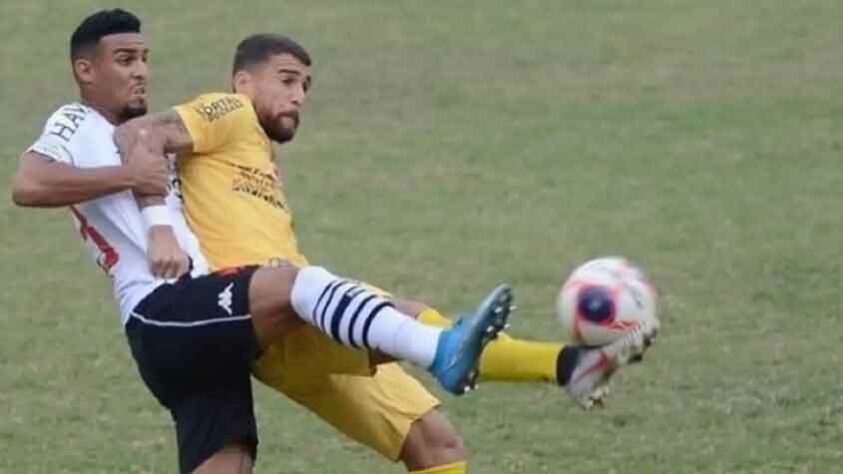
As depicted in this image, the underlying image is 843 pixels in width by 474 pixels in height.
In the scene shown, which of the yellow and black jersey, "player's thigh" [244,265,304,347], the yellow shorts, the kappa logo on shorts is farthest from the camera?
the yellow and black jersey

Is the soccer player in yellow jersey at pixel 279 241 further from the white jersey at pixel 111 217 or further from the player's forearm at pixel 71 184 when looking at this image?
the player's forearm at pixel 71 184

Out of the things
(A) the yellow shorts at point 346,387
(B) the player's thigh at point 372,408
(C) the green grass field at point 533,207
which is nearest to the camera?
(A) the yellow shorts at point 346,387

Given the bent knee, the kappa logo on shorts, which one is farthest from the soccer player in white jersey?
the bent knee

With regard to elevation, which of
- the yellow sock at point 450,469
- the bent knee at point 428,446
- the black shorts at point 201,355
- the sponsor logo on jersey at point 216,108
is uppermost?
the sponsor logo on jersey at point 216,108

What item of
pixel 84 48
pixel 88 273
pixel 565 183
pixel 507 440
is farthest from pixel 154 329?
pixel 565 183

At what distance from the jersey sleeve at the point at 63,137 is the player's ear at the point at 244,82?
592 mm

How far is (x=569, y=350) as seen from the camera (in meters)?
6.73

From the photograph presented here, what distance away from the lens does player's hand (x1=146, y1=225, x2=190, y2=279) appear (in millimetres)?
7148

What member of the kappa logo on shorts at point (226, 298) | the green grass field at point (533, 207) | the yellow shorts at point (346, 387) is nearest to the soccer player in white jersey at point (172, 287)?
the kappa logo on shorts at point (226, 298)

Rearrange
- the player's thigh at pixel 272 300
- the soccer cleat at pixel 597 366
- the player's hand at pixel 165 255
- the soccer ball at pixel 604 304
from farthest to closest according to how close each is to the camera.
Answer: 1. the player's hand at pixel 165 255
2. the player's thigh at pixel 272 300
3. the soccer ball at pixel 604 304
4. the soccer cleat at pixel 597 366

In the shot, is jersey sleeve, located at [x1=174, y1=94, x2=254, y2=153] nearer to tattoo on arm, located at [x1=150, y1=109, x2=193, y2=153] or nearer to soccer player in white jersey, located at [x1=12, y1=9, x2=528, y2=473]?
tattoo on arm, located at [x1=150, y1=109, x2=193, y2=153]

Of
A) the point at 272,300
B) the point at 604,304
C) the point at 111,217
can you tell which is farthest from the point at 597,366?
the point at 111,217

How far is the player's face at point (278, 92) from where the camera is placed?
7750 mm

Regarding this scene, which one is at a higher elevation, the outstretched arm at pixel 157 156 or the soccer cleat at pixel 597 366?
the outstretched arm at pixel 157 156
